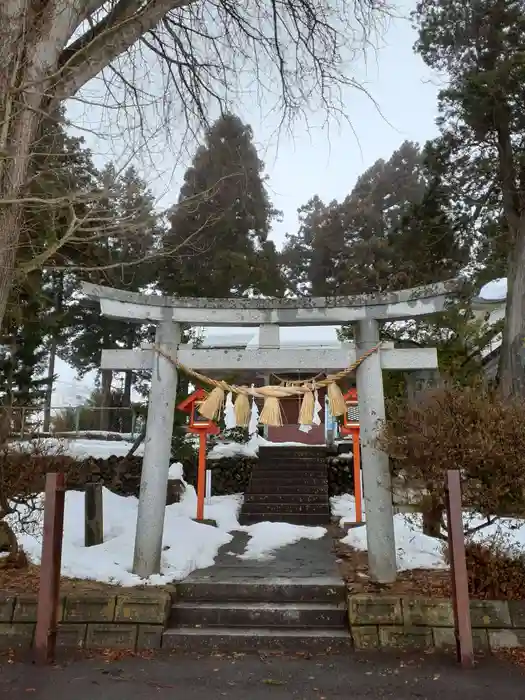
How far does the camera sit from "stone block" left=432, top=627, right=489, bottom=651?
489 cm

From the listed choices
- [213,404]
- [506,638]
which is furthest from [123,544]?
[506,638]

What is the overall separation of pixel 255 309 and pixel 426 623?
3.88 metres

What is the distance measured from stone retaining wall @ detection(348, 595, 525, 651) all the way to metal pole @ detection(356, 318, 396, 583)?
891 mm

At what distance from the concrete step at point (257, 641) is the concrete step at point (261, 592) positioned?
593mm

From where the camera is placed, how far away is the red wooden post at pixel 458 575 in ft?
14.9

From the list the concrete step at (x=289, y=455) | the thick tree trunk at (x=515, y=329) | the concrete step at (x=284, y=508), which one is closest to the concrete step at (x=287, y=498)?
the concrete step at (x=284, y=508)

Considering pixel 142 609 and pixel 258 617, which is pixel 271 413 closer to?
pixel 258 617

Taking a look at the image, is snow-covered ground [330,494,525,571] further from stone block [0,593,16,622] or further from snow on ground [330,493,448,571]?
stone block [0,593,16,622]

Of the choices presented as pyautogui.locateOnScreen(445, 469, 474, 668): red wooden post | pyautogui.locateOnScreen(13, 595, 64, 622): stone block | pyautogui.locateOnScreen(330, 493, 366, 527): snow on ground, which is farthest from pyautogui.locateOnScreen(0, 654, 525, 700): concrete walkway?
pyautogui.locateOnScreen(330, 493, 366, 527): snow on ground

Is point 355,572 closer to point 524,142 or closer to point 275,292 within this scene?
point 524,142

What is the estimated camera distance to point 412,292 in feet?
21.5

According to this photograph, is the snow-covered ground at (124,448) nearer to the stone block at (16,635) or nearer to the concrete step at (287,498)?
the concrete step at (287,498)

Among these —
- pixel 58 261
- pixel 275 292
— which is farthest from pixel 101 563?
pixel 275 292

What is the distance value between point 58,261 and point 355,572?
362 inches
